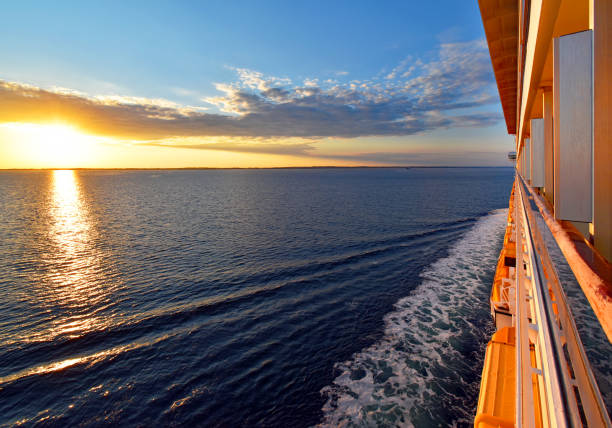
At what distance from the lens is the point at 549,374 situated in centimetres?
132

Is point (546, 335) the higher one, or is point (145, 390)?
point (546, 335)

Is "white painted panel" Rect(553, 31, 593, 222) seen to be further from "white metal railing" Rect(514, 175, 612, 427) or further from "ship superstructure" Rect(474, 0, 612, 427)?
"white metal railing" Rect(514, 175, 612, 427)

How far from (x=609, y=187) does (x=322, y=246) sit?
19.2 m

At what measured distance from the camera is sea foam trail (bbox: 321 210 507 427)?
293 inches

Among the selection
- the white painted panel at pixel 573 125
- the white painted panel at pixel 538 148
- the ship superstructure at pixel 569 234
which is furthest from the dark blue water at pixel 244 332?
the white painted panel at pixel 573 125

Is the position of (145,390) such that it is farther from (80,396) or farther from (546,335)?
(546,335)

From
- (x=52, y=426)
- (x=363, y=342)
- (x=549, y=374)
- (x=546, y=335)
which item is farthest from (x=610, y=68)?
(x=52, y=426)

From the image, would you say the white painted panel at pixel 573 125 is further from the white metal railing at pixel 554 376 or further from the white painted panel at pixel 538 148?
the white painted panel at pixel 538 148

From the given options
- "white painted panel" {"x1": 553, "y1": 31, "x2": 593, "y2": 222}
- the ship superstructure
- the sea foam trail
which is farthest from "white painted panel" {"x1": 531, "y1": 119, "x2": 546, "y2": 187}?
"white painted panel" {"x1": 553, "y1": 31, "x2": 593, "y2": 222}

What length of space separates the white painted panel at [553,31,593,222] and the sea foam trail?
6836 mm

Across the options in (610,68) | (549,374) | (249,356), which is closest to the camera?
(549,374)

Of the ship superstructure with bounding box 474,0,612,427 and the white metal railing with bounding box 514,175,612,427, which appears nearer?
the white metal railing with bounding box 514,175,612,427

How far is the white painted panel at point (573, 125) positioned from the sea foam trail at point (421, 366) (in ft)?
22.4

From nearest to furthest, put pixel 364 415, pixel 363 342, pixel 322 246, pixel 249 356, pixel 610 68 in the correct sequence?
pixel 610 68 < pixel 364 415 < pixel 249 356 < pixel 363 342 < pixel 322 246
